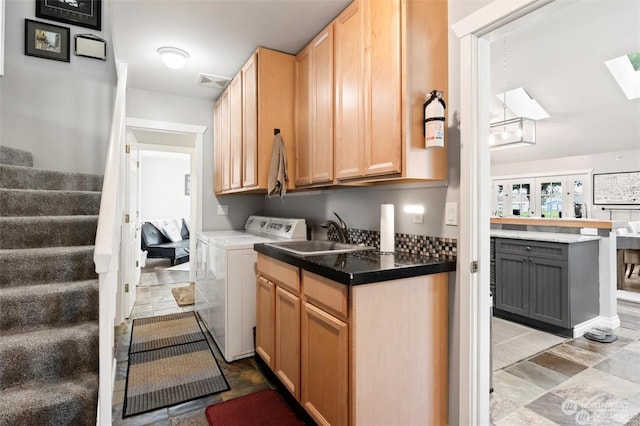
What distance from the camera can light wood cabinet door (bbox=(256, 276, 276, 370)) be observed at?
2.17 m

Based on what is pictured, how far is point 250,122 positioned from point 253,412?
82.3 inches

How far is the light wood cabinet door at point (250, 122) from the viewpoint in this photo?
8.52ft

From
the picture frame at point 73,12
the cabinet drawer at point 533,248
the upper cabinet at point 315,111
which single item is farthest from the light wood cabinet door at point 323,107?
the picture frame at point 73,12

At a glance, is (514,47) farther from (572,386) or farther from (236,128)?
(572,386)

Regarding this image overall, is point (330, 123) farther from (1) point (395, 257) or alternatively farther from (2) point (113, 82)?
(2) point (113, 82)

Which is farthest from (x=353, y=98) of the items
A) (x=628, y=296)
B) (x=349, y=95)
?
(x=628, y=296)

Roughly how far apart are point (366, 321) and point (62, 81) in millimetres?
3970

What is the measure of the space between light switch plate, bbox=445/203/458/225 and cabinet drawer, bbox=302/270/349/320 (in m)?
0.69

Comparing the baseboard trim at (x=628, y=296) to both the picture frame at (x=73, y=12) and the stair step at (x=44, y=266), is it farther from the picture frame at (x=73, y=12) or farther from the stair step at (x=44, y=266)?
the picture frame at (x=73, y=12)

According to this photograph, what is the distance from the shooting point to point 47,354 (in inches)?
60.5

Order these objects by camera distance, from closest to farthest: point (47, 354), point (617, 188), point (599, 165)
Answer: point (47, 354), point (617, 188), point (599, 165)

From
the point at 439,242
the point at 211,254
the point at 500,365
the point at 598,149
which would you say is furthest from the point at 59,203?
the point at 598,149

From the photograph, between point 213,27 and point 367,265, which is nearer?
point 367,265

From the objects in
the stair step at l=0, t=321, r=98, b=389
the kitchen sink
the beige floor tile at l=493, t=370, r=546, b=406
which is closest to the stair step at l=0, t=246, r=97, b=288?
the stair step at l=0, t=321, r=98, b=389
